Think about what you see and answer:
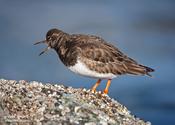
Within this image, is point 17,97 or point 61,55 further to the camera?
point 61,55

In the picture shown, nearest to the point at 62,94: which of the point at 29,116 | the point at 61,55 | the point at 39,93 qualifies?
the point at 39,93

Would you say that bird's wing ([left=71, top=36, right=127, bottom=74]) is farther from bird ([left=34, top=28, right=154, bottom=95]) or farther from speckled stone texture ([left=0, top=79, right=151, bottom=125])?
speckled stone texture ([left=0, top=79, right=151, bottom=125])

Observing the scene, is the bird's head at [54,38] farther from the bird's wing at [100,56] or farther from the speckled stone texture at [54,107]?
the speckled stone texture at [54,107]

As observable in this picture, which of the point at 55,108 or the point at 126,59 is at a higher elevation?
the point at 126,59

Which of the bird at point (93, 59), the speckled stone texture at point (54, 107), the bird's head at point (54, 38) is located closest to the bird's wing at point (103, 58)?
the bird at point (93, 59)

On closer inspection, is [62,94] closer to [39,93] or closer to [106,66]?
[39,93]

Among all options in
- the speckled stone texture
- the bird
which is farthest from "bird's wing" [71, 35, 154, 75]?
the speckled stone texture
